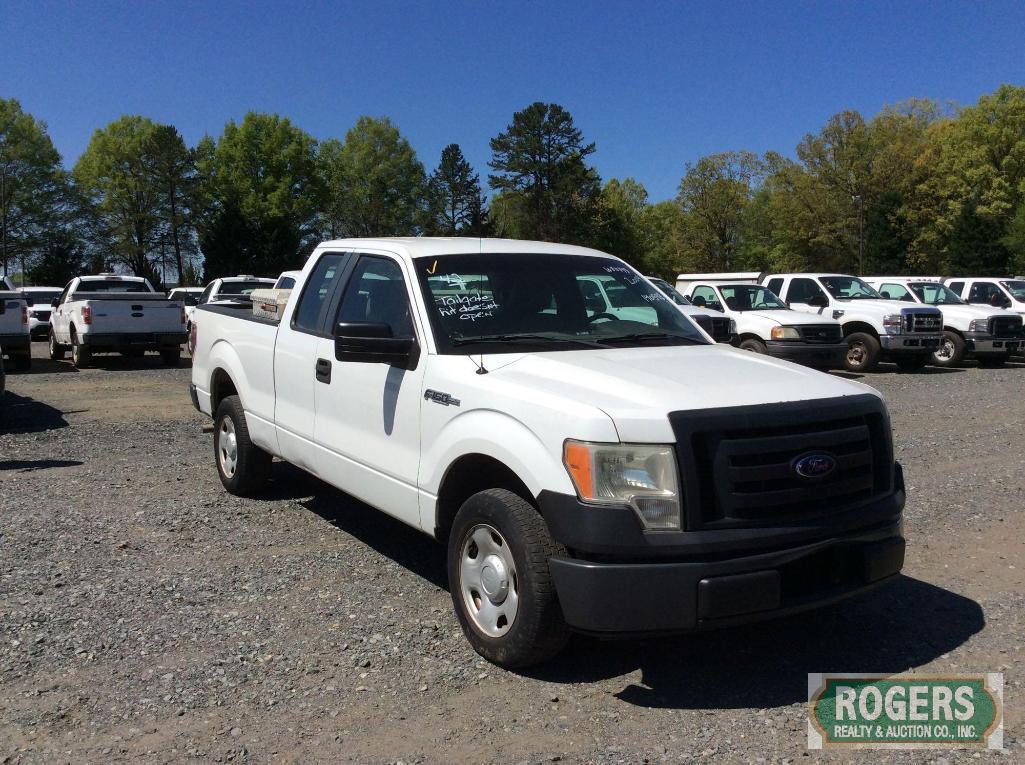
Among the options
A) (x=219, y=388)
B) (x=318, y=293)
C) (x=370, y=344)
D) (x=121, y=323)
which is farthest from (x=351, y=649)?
(x=121, y=323)

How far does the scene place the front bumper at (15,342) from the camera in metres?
16.9

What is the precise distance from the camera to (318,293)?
19.3 feet

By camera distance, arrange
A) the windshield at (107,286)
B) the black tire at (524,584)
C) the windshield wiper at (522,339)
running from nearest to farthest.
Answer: the black tire at (524,584)
the windshield wiper at (522,339)
the windshield at (107,286)

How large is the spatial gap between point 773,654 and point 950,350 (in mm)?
17602

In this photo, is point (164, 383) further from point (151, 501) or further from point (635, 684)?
point (635, 684)

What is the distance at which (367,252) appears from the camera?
5.55 metres

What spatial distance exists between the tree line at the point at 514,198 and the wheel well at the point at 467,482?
162 feet

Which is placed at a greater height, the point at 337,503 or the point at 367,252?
the point at 367,252

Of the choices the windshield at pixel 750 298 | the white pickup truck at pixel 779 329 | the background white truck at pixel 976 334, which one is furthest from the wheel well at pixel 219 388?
the background white truck at pixel 976 334

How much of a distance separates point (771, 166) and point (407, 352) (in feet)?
222

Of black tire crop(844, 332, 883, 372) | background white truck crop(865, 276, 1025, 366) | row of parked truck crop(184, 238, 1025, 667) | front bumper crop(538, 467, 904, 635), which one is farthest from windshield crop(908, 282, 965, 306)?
front bumper crop(538, 467, 904, 635)

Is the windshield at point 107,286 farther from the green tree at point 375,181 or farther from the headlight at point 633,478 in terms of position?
the green tree at point 375,181

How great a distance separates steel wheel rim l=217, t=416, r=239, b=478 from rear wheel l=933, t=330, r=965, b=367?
16674 mm

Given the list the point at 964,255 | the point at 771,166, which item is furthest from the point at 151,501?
the point at 771,166
